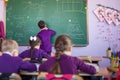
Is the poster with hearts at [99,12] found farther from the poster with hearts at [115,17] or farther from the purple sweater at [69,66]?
the purple sweater at [69,66]

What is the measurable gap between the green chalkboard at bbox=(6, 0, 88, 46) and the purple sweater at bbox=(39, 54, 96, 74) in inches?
150

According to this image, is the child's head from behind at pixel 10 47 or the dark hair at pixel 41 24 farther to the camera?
the dark hair at pixel 41 24

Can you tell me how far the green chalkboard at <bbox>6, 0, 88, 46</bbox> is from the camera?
704 centimetres

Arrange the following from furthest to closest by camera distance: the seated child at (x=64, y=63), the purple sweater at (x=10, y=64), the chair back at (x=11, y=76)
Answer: the purple sweater at (x=10, y=64) < the seated child at (x=64, y=63) < the chair back at (x=11, y=76)

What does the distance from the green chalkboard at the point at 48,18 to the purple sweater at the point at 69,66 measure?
382 centimetres

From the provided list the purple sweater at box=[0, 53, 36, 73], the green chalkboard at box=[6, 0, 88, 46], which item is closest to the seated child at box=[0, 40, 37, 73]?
the purple sweater at box=[0, 53, 36, 73]

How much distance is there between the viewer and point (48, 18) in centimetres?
710

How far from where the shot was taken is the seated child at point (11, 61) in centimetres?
334

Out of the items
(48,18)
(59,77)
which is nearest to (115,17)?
(48,18)

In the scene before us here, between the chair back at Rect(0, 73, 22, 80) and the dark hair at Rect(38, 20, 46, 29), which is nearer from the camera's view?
the chair back at Rect(0, 73, 22, 80)

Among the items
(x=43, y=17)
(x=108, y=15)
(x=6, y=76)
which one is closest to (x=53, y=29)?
(x=43, y=17)

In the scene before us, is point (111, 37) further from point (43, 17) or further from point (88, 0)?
point (43, 17)

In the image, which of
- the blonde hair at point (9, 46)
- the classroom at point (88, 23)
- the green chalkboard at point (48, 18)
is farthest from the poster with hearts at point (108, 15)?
the blonde hair at point (9, 46)

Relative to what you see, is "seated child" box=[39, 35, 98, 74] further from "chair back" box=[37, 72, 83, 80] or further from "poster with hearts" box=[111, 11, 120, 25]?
"poster with hearts" box=[111, 11, 120, 25]
